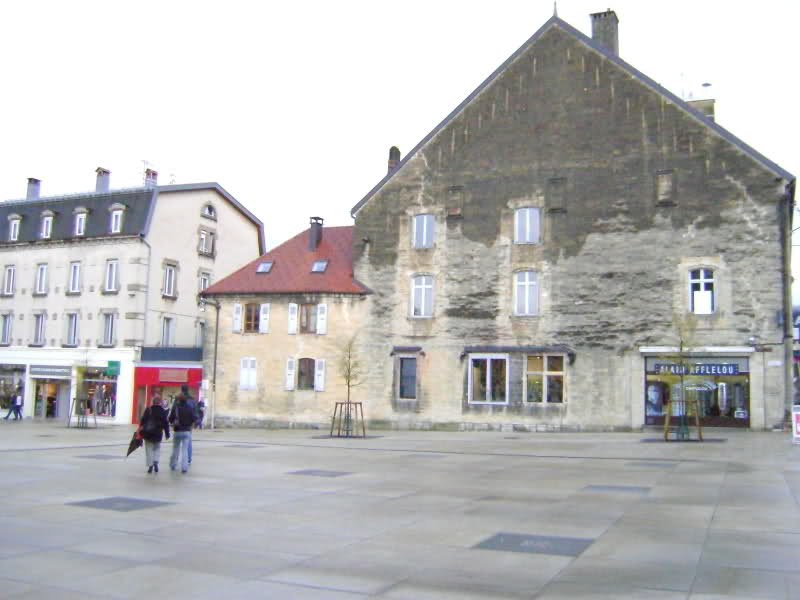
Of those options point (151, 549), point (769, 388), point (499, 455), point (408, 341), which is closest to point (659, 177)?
point (769, 388)

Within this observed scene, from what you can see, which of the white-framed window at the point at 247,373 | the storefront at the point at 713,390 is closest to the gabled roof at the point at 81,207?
the white-framed window at the point at 247,373

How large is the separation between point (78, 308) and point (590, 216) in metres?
28.9

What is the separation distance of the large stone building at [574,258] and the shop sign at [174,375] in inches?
437

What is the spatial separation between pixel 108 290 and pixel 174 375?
648 centimetres

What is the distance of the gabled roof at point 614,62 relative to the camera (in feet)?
103

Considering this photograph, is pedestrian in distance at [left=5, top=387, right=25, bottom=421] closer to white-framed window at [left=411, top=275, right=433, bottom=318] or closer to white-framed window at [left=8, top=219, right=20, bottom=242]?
white-framed window at [left=8, top=219, right=20, bottom=242]

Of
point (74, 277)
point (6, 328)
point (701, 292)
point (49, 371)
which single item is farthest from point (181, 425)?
point (6, 328)

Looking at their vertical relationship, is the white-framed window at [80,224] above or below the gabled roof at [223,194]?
below

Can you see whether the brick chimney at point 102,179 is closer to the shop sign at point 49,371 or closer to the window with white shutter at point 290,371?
the shop sign at point 49,371

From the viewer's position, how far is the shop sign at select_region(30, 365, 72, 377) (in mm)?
45906

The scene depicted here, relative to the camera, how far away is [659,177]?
3284 centimetres

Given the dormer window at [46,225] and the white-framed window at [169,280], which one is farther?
the dormer window at [46,225]

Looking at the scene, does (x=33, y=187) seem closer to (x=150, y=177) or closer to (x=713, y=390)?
(x=150, y=177)

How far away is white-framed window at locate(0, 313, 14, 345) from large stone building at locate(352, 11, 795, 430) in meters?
23.9
